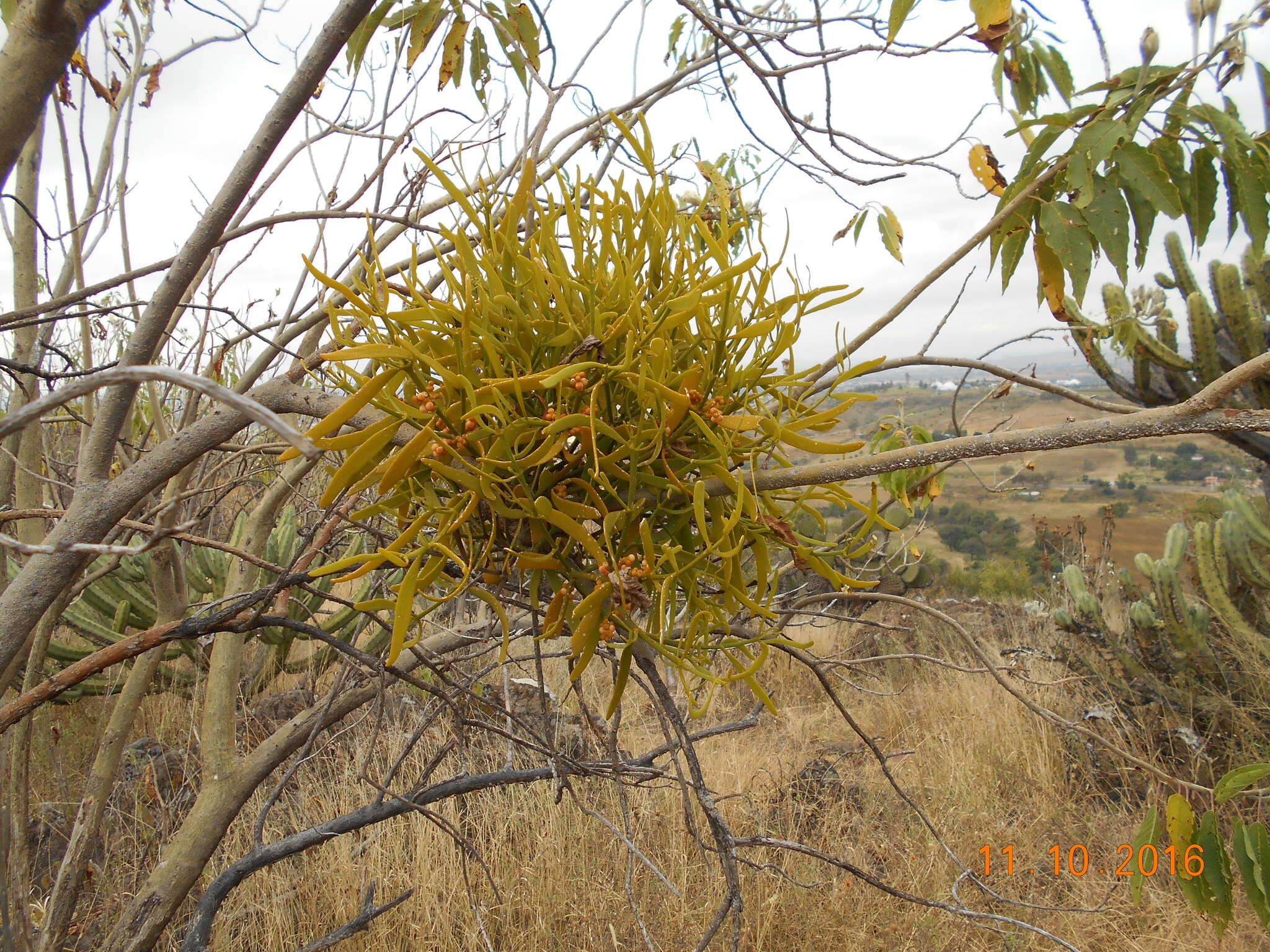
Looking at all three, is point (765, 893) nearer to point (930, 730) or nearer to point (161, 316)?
point (930, 730)

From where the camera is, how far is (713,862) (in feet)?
7.72

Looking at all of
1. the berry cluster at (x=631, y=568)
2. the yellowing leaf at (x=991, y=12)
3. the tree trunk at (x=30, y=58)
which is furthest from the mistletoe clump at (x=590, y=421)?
the yellowing leaf at (x=991, y=12)

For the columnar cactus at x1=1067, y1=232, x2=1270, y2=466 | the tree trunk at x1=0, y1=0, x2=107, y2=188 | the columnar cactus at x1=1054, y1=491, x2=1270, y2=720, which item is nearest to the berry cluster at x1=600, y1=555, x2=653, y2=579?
the tree trunk at x1=0, y1=0, x2=107, y2=188

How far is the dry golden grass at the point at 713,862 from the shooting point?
6.84 feet

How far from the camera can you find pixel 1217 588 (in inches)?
165

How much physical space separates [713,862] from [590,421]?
2.22 metres

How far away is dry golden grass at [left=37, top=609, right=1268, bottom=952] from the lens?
209 centimetres

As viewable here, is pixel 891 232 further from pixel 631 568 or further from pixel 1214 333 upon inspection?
pixel 1214 333

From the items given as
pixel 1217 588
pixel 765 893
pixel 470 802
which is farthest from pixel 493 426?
pixel 1217 588

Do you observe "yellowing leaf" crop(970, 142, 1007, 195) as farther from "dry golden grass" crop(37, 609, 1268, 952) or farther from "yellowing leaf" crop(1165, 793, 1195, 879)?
"dry golden grass" crop(37, 609, 1268, 952)

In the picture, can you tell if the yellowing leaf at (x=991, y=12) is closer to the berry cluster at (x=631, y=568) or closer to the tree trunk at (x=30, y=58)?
the berry cluster at (x=631, y=568)

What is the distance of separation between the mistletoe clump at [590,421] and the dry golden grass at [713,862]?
0.98 metres

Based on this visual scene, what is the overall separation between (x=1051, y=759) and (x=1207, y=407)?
11.9 feet

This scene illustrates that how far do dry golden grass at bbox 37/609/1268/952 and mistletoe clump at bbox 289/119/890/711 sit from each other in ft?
3.22
